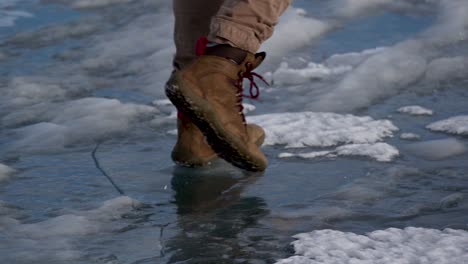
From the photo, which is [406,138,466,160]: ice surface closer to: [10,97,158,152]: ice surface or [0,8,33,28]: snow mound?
[10,97,158,152]: ice surface

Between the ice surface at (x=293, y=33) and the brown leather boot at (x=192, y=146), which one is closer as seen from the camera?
the brown leather boot at (x=192, y=146)

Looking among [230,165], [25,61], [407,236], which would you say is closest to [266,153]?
[230,165]

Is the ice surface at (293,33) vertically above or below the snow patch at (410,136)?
above

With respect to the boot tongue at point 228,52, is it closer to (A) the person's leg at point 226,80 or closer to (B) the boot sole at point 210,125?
(A) the person's leg at point 226,80

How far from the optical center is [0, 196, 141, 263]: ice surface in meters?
2.14

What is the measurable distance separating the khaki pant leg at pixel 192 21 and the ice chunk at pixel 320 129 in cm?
39

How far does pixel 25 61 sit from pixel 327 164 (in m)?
1.83

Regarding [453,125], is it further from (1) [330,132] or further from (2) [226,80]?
(2) [226,80]

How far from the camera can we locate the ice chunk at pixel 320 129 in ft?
9.87

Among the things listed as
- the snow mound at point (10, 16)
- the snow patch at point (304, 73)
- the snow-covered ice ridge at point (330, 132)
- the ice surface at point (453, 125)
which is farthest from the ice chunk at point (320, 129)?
the snow mound at point (10, 16)

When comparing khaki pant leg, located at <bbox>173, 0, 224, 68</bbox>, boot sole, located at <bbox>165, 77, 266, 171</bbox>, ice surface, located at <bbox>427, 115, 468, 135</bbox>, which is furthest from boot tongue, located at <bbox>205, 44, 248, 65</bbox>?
ice surface, located at <bbox>427, 115, 468, 135</bbox>

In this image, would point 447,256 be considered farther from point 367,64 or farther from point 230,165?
point 367,64

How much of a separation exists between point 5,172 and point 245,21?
2.68 ft

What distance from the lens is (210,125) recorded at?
257 centimetres
